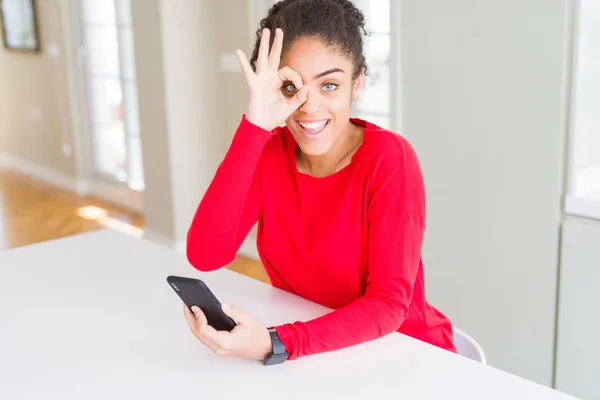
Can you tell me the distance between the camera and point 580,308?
238 cm

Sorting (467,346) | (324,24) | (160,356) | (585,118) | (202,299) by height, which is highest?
(324,24)

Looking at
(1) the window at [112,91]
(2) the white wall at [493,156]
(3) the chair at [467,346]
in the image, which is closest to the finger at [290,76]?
(3) the chair at [467,346]

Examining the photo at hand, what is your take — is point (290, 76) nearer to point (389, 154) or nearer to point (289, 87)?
point (289, 87)

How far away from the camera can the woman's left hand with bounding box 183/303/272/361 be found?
3.98ft

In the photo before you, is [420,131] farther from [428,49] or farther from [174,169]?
[174,169]

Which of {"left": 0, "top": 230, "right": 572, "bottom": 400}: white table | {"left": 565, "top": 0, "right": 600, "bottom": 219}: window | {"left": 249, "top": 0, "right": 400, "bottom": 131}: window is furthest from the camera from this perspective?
{"left": 249, "top": 0, "right": 400, "bottom": 131}: window

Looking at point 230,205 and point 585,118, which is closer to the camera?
point 230,205

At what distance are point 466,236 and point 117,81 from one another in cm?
312

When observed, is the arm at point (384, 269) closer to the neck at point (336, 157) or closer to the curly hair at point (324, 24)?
the neck at point (336, 157)

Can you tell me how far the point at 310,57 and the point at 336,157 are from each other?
9.2 inches

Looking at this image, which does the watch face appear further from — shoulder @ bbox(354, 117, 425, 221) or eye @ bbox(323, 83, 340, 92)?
eye @ bbox(323, 83, 340, 92)

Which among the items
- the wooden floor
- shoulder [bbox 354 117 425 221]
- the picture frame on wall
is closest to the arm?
shoulder [bbox 354 117 425 221]

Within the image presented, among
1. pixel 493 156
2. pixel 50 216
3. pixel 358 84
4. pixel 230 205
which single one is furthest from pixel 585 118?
pixel 50 216

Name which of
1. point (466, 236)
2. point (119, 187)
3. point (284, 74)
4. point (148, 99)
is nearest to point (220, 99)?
point (148, 99)
